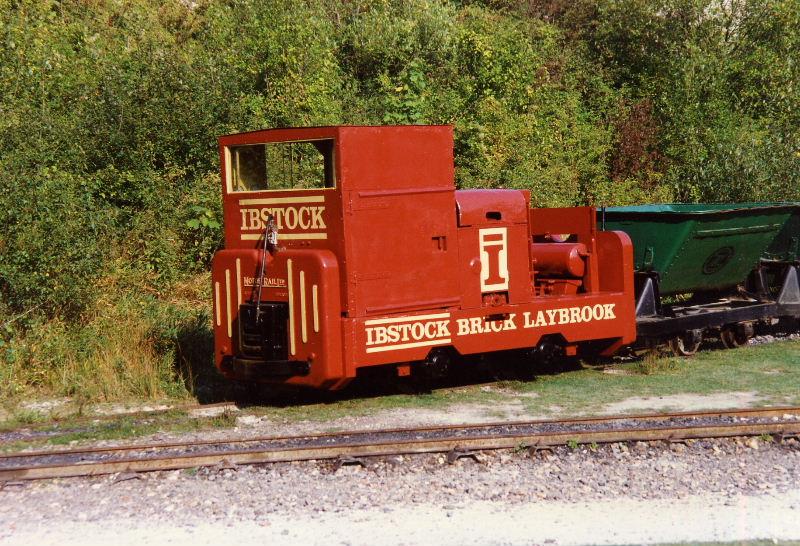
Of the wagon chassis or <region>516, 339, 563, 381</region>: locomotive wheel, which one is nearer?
<region>516, 339, 563, 381</region>: locomotive wheel

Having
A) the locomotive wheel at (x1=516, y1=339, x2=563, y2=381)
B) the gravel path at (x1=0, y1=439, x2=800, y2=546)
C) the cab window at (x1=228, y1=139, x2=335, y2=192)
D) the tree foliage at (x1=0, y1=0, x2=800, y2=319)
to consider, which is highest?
the tree foliage at (x1=0, y1=0, x2=800, y2=319)

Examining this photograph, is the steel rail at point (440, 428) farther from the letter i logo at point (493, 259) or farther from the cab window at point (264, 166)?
the cab window at point (264, 166)

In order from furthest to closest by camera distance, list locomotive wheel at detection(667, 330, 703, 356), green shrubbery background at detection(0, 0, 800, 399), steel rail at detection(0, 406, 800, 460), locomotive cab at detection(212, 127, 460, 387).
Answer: locomotive wheel at detection(667, 330, 703, 356), green shrubbery background at detection(0, 0, 800, 399), locomotive cab at detection(212, 127, 460, 387), steel rail at detection(0, 406, 800, 460)

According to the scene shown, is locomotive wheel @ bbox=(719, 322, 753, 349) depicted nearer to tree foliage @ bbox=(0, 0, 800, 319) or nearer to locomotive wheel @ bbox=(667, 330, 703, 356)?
locomotive wheel @ bbox=(667, 330, 703, 356)

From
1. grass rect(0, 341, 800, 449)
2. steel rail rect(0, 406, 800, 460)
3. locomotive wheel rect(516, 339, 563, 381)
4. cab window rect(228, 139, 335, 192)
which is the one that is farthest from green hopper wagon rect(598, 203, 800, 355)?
cab window rect(228, 139, 335, 192)

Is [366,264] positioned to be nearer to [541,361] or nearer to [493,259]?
[493,259]

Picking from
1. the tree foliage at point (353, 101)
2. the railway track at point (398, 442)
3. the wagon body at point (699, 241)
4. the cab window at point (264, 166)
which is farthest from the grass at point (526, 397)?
the tree foliage at point (353, 101)

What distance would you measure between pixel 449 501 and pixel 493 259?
4314 millimetres

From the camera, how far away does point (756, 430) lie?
8633 millimetres

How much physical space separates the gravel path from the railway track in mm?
131

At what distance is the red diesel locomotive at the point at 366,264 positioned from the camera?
979 centimetres

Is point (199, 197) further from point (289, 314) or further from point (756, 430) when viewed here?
point (756, 430)

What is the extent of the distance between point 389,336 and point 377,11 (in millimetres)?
16904

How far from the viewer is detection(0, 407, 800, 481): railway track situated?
26.0 ft
